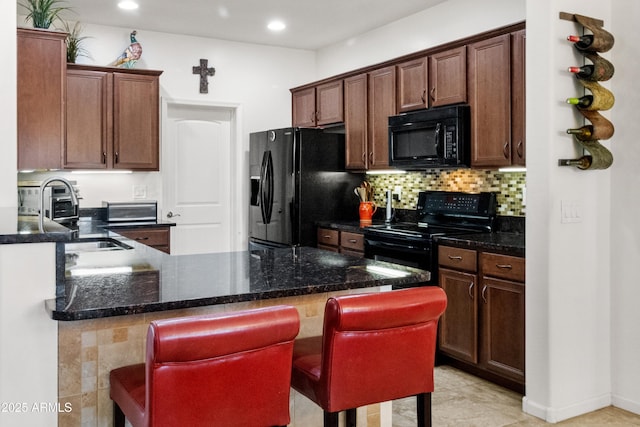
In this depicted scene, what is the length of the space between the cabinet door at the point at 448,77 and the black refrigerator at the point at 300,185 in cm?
128

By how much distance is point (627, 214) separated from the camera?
320cm

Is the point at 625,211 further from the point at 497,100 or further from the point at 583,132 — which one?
the point at 497,100

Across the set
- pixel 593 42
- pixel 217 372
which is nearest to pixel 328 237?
pixel 593 42

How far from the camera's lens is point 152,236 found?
16.2ft

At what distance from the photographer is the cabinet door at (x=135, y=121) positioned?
503 cm

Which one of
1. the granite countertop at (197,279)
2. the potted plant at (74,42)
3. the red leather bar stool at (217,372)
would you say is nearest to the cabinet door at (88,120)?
the potted plant at (74,42)

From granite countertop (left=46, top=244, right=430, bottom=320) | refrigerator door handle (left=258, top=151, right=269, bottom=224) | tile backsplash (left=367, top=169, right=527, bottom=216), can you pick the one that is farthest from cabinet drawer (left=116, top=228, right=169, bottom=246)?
granite countertop (left=46, top=244, right=430, bottom=320)

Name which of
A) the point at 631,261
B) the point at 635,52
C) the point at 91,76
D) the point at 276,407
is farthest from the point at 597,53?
the point at 91,76

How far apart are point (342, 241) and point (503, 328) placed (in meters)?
1.76

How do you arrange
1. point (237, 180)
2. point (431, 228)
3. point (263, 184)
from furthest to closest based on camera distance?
point (237, 180)
point (263, 184)
point (431, 228)

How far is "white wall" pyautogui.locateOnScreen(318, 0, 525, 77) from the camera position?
4.25 metres

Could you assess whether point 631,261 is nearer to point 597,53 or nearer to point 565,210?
→ point 565,210

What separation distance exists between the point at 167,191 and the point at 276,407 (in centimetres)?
437

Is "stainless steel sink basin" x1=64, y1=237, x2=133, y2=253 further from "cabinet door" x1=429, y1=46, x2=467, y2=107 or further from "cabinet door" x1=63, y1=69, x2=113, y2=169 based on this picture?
"cabinet door" x1=429, y1=46, x2=467, y2=107
